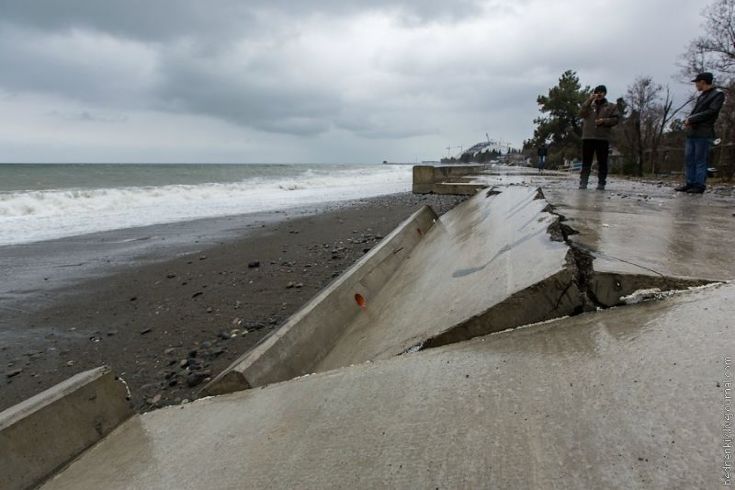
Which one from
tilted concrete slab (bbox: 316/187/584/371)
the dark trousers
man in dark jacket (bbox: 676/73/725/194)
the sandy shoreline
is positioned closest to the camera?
tilted concrete slab (bbox: 316/187/584/371)

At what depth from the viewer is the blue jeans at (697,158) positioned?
22.3ft

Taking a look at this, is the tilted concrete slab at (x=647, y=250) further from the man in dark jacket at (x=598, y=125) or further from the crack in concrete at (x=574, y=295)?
the man in dark jacket at (x=598, y=125)

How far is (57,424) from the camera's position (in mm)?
1807

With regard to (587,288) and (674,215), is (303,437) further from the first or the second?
(674,215)

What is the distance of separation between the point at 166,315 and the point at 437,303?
121 inches

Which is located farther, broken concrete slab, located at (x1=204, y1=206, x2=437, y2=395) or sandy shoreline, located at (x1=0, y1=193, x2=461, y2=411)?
sandy shoreline, located at (x1=0, y1=193, x2=461, y2=411)

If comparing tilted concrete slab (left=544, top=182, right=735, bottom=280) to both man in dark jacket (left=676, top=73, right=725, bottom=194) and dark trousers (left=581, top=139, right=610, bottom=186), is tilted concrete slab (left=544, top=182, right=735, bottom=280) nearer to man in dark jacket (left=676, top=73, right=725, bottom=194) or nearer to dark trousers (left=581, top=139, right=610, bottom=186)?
man in dark jacket (left=676, top=73, right=725, bottom=194)

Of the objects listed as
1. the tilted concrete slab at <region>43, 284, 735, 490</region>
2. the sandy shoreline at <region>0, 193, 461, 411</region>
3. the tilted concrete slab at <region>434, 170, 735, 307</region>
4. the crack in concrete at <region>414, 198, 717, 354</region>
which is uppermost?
the tilted concrete slab at <region>434, 170, 735, 307</region>

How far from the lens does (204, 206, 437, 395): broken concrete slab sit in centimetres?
223

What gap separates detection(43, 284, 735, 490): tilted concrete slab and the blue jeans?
6585mm

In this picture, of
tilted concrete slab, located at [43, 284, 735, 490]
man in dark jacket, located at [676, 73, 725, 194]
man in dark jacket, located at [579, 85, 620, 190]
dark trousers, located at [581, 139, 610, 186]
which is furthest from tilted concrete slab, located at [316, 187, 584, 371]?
dark trousers, located at [581, 139, 610, 186]

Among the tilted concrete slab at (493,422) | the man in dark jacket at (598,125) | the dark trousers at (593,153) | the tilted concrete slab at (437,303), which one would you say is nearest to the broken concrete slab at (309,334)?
the tilted concrete slab at (437,303)

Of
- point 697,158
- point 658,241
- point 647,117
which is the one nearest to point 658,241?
point 658,241

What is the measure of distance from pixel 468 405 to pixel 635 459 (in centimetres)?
44
